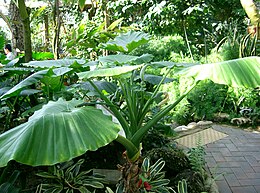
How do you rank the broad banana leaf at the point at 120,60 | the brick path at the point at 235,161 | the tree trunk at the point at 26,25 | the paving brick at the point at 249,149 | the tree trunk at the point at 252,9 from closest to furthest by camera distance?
the broad banana leaf at the point at 120,60, the tree trunk at the point at 26,25, the brick path at the point at 235,161, the paving brick at the point at 249,149, the tree trunk at the point at 252,9

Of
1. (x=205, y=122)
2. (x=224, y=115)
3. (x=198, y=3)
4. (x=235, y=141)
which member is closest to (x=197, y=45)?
(x=198, y=3)

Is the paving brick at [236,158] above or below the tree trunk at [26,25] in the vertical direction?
below

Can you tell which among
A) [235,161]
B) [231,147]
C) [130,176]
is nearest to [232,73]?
[130,176]

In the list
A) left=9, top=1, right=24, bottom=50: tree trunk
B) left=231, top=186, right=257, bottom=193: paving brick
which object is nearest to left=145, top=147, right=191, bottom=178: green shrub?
left=231, top=186, right=257, bottom=193: paving brick

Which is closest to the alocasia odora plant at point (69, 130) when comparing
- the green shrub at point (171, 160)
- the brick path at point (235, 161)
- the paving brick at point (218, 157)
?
the green shrub at point (171, 160)

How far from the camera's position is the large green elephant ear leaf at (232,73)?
3.30 feet

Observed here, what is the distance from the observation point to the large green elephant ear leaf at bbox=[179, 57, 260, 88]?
101 centimetres

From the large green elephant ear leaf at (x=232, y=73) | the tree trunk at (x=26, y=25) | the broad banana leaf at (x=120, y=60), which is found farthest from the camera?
the tree trunk at (x=26, y=25)

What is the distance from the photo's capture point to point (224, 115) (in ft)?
13.7

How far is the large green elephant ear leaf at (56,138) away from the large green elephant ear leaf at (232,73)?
1.27ft

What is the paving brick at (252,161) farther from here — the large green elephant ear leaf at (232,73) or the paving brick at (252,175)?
the large green elephant ear leaf at (232,73)

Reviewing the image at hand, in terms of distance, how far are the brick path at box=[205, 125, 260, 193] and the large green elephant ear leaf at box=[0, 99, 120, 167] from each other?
1.17m

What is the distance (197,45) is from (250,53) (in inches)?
69.5

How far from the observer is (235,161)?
8.79 feet
